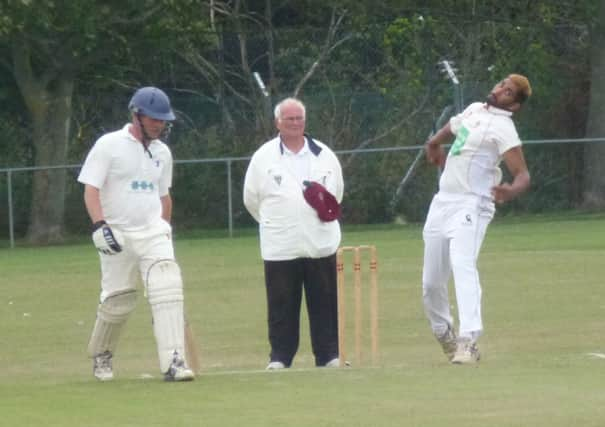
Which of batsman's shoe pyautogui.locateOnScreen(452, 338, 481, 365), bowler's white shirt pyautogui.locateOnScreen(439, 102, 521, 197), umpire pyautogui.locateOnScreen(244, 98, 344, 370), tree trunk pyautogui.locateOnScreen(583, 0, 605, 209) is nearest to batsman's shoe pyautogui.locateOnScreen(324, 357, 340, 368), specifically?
umpire pyautogui.locateOnScreen(244, 98, 344, 370)

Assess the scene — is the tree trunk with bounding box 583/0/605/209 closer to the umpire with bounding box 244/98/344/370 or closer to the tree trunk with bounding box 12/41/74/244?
the tree trunk with bounding box 12/41/74/244

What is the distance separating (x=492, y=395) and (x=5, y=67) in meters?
26.1

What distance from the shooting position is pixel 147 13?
102ft

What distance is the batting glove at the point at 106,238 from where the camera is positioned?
1008cm

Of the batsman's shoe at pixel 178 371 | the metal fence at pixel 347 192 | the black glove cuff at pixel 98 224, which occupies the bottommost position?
the metal fence at pixel 347 192

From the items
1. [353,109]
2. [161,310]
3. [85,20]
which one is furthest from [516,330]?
[353,109]

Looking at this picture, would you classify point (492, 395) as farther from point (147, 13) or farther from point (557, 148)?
point (557, 148)

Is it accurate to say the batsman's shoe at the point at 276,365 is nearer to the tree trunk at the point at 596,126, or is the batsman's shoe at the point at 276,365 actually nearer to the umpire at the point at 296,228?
the umpire at the point at 296,228

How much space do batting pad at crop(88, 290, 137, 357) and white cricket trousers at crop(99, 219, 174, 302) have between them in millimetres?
47

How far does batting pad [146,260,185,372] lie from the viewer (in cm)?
991

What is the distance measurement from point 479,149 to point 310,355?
137 inches

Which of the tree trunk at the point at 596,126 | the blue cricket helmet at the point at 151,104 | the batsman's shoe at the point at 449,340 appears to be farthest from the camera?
the tree trunk at the point at 596,126

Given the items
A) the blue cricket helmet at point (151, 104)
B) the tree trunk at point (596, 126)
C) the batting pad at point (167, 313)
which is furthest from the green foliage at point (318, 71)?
the batting pad at point (167, 313)

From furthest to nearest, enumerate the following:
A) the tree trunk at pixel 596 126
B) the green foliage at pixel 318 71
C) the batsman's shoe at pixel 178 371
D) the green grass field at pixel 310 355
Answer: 1. the tree trunk at pixel 596 126
2. the green foliage at pixel 318 71
3. the batsman's shoe at pixel 178 371
4. the green grass field at pixel 310 355
